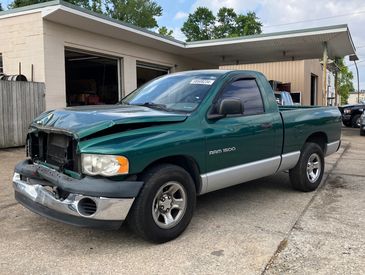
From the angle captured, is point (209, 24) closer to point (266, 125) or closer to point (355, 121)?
point (355, 121)

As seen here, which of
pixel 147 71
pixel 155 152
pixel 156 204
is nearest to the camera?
pixel 155 152

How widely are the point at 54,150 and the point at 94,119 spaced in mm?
668

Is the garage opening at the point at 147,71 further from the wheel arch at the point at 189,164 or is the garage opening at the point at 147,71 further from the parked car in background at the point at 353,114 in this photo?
the wheel arch at the point at 189,164

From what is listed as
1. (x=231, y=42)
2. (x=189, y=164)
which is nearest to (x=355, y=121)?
(x=231, y=42)

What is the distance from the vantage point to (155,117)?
4.08m

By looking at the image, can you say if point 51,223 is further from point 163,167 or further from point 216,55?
point 216,55

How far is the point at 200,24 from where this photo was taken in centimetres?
6644

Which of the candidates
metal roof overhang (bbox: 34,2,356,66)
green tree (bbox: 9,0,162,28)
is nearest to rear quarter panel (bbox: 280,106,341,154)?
metal roof overhang (bbox: 34,2,356,66)

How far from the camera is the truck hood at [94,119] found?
3789 mm

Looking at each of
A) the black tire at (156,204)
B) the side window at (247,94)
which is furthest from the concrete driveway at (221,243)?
the side window at (247,94)

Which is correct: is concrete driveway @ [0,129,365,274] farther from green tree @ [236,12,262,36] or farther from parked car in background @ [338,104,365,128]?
green tree @ [236,12,262,36]

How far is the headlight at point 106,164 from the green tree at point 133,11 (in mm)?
50086

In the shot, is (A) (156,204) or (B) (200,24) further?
(B) (200,24)

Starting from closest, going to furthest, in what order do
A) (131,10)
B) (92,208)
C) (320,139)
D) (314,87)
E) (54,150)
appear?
(92,208), (54,150), (320,139), (314,87), (131,10)
